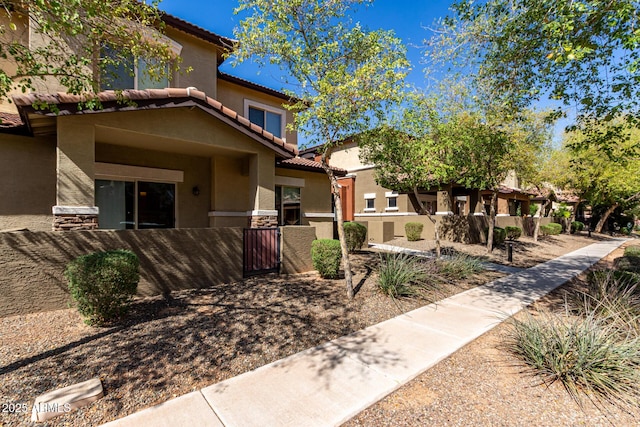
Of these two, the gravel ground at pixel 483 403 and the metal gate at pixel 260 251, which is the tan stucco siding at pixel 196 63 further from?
the gravel ground at pixel 483 403

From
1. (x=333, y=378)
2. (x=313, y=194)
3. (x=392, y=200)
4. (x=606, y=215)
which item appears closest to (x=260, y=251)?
(x=333, y=378)

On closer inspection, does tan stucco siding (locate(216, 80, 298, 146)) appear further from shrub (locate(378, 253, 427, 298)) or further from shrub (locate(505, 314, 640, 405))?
shrub (locate(505, 314, 640, 405))

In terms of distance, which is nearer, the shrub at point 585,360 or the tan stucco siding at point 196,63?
the shrub at point 585,360

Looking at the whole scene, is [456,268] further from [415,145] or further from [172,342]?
[172,342]

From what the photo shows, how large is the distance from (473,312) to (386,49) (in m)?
6.69

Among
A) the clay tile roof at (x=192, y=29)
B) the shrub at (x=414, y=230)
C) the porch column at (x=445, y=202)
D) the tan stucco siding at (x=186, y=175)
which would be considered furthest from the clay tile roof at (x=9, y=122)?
the porch column at (x=445, y=202)

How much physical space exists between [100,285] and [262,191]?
5.17 m

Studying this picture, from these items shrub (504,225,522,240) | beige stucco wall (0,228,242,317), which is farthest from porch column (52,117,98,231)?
shrub (504,225,522,240)

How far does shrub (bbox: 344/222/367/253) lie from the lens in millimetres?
13828

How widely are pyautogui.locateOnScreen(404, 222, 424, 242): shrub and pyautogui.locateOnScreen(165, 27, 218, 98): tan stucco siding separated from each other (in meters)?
13.9

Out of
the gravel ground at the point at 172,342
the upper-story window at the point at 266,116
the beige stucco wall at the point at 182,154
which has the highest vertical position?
the upper-story window at the point at 266,116

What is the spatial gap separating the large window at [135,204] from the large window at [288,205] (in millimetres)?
4226

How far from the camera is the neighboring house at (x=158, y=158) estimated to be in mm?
6434

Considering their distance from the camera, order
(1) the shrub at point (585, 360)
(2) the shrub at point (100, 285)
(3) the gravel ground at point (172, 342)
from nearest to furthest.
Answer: (3) the gravel ground at point (172, 342)
(1) the shrub at point (585, 360)
(2) the shrub at point (100, 285)
